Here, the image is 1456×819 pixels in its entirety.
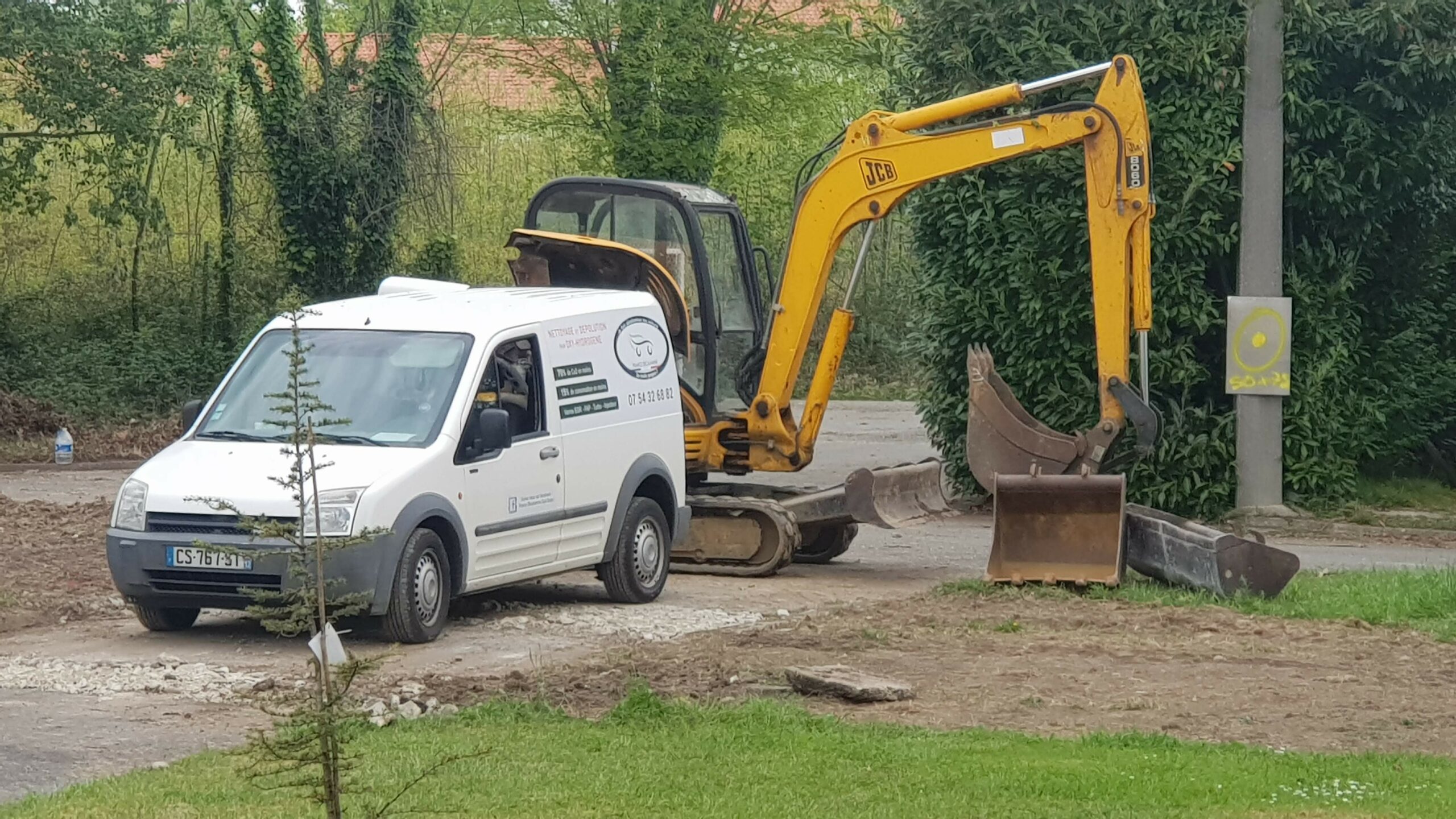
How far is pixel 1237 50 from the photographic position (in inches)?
731

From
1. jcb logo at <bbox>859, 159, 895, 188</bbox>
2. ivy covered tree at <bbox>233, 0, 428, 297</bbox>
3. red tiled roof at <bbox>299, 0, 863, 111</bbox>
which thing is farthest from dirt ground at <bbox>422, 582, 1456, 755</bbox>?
red tiled roof at <bbox>299, 0, 863, 111</bbox>

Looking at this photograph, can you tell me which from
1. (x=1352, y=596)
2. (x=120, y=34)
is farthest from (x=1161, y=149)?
(x=120, y=34)

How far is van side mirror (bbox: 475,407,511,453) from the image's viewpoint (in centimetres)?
1138

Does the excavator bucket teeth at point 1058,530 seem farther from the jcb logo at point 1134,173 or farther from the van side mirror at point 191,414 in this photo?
the van side mirror at point 191,414

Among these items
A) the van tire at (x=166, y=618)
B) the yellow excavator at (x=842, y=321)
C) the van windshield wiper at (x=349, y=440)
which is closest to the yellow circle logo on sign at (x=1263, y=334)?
the yellow excavator at (x=842, y=321)

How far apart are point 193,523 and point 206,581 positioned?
33 centimetres

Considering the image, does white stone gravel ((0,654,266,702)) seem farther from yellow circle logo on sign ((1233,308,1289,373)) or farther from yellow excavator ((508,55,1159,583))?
yellow circle logo on sign ((1233,308,1289,373))

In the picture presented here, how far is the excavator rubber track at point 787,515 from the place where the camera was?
14766 mm

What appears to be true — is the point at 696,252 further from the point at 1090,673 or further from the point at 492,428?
the point at 1090,673

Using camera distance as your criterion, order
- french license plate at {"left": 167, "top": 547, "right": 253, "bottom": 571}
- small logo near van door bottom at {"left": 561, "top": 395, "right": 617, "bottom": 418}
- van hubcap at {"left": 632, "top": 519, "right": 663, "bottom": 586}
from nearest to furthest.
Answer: french license plate at {"left": 167, "top": 547, "right": 253, "bottom": 571}, small logo near van door bottom at {"left": 561, "top": 395, "right": 617, "bottom": 418}, van hubcap at {"left": 632, "top": 519, "right": 663, "bottom": 586}

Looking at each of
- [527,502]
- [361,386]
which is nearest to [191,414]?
[361,386]

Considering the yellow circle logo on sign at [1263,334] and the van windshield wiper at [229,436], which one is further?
the yellow circle logo on sign at [1263,334]

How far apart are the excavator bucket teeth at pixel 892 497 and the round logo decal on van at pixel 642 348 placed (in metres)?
2.13

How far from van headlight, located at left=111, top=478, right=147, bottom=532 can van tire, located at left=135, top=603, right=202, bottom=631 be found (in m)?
0.55
